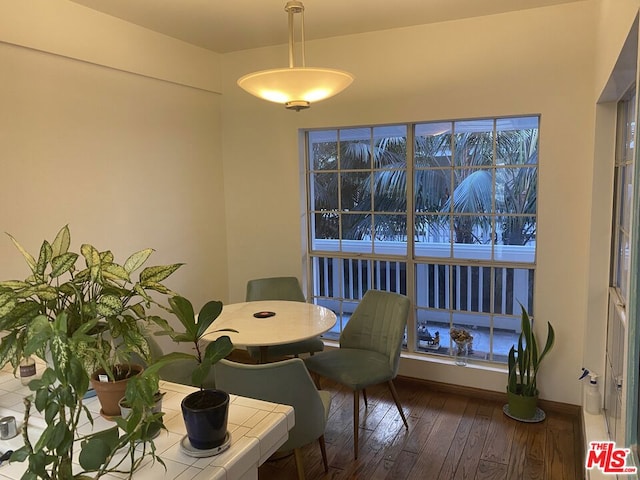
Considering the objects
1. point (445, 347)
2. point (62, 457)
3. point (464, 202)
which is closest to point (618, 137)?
point (464, 202)

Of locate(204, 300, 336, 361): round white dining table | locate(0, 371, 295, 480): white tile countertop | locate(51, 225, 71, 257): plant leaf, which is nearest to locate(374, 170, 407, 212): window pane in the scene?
locate(204, 300, 336, 361): round white dining table

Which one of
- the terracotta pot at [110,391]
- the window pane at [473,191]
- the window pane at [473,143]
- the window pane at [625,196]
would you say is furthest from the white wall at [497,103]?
the terracotta pot at [110,391]

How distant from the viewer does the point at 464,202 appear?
3.55m

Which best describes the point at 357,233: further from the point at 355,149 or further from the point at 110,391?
the point at 110,391

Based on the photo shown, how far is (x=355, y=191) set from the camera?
3941mm

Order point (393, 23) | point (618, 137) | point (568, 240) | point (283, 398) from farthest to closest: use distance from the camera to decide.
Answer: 1. point (393, 23)
2. point (568, 240)
3. point (618, 137)
4. point (283, 398)

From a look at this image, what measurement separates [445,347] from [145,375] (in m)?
3.12

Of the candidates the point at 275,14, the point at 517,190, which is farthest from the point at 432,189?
the point at 275,14

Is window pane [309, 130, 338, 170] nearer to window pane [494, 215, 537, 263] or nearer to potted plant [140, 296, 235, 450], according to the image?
window pane [494, 215, 537, 263]

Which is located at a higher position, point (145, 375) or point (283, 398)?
point (145, 375)

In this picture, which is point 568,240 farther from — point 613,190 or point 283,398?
point 283,398

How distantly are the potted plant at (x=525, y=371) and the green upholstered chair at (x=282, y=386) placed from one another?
64.5 inches

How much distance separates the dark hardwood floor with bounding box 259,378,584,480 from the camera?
8.78ft

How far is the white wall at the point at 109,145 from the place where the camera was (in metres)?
2.69
